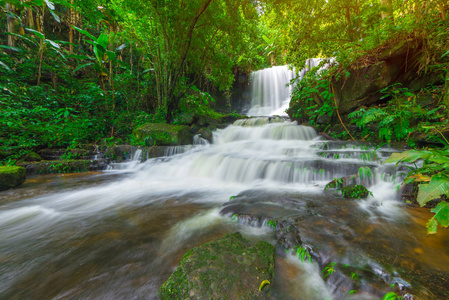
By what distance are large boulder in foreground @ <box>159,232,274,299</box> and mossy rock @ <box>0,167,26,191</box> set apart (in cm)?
456

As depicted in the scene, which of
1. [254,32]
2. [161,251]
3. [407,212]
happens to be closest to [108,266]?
[161,251]

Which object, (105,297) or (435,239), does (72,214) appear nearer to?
(105,297)

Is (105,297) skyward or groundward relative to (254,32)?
groundward

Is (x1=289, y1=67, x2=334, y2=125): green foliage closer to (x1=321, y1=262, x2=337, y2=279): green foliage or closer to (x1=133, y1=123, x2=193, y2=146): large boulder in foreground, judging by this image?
(x1=133, y1=123, x2=193, y2=146): large boulder in foreground

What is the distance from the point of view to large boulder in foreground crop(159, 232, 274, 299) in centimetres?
109

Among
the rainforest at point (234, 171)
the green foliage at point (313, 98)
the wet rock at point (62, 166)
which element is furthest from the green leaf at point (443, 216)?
the wet rock at point (62, 166)

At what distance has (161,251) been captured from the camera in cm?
170

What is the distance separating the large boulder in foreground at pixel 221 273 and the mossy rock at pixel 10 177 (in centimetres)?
456

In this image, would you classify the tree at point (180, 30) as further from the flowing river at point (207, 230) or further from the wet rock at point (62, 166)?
the flowing river at point (207, 230)

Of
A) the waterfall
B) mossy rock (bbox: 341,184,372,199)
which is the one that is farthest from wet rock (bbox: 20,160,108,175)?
the waterfall

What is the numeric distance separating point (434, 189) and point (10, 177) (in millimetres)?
6325

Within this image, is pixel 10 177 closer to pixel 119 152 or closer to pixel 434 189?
pixel 119 152

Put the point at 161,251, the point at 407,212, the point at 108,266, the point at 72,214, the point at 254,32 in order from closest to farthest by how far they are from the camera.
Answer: the point at 108,266
the point at 161,251
the point at 407,212
the point at 72,214
the point at 254,32

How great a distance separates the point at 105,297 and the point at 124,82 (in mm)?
9192
